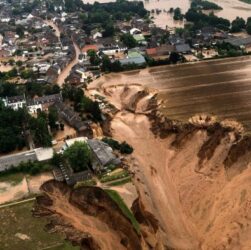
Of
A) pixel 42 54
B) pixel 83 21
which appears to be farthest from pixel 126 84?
pixel 83 21

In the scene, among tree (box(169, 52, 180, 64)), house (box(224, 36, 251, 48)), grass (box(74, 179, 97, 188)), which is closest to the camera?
grass (box(74, 179, 97, 188))

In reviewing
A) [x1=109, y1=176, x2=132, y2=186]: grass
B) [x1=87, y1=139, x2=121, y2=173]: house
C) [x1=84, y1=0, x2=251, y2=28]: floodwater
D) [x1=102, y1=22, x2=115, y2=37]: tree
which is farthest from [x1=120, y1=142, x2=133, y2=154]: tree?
[x1=84, y1=0, x2=251, y2=28]: floodwater

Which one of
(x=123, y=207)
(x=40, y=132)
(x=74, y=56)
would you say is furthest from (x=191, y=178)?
(x=74, y=56)

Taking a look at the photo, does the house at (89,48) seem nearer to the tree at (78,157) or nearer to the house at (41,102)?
the house at (41,102)

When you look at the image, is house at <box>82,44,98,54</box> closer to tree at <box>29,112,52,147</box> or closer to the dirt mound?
tree at <box>29,112,52,147</box>

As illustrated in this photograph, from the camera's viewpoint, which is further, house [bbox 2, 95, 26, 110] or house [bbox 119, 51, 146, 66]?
house [bbox 119, 51, 146, 66]

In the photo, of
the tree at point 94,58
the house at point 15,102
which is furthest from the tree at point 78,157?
the tree at point 94,58
